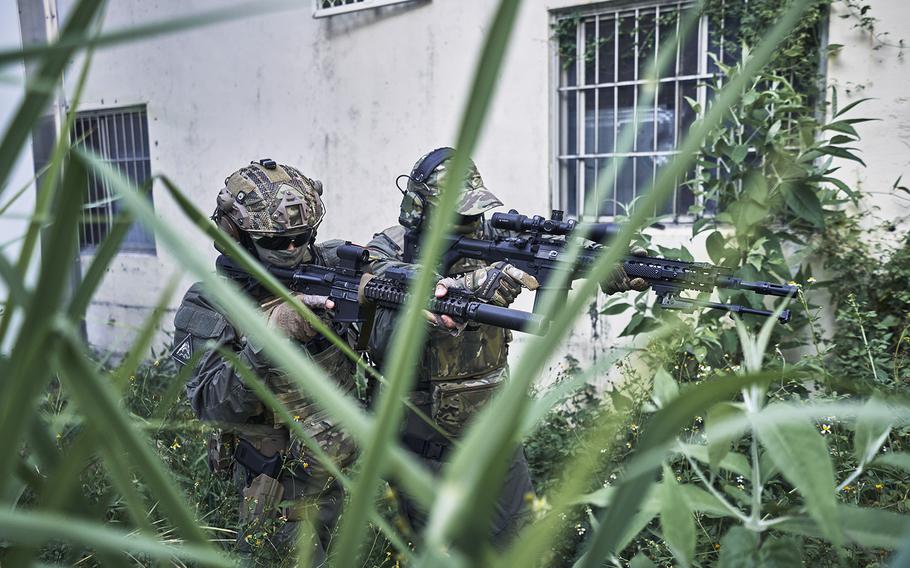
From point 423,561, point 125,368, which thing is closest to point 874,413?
point 423,561

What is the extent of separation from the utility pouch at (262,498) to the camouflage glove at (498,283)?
3.28 ft

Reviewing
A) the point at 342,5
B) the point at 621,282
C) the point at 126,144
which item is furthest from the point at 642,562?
the point at 126,144

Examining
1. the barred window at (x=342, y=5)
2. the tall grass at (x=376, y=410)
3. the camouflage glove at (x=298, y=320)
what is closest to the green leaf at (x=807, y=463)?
the tall grass at (x=376, y=410)

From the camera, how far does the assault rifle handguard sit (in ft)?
7.52

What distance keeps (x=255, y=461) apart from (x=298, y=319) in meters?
0.59

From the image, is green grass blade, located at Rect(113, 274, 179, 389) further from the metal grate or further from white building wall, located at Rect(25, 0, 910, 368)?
the metal grate

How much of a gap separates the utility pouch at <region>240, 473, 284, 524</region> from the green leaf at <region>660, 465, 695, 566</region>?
209 centimetres

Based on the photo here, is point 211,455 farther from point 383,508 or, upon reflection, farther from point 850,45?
point 850,45

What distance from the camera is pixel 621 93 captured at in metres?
4.45

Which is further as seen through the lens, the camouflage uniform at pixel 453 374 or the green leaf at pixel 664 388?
the camouflage uniform at pixel 453 374

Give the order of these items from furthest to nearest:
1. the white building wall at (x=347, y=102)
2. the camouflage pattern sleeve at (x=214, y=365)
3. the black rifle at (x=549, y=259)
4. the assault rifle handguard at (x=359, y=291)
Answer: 1. the white building wall at (x=347, y=102)
2. the black rifle at (x=549, y=259)
3. the camouflage pattern sleeve at (x=214, y=365)
4. the assault rifle handguard at (x=359, y=291)

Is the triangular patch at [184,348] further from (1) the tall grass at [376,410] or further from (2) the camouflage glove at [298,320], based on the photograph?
(1) the tall grass at [376,410]

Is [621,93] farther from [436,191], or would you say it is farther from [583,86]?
[436,191]

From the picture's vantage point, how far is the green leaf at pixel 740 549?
558 mm
